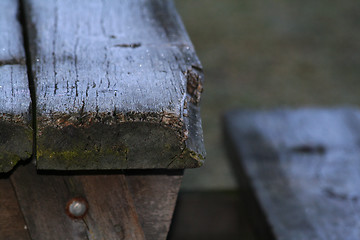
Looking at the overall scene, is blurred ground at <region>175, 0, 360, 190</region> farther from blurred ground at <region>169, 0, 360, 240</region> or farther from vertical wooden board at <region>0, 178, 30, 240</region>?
vertical wooden board at <region>0, 178, 30, 240</region>

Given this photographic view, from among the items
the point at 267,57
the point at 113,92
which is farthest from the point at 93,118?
the point at 267,57

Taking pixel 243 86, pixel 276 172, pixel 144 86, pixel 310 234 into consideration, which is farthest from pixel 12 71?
pixel 243 86

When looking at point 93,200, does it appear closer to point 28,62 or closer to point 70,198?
point 70,198

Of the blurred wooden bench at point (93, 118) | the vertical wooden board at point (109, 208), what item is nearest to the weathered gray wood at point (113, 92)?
the blurred wooden bench at point (93, 118)

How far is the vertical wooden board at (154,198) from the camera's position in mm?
950

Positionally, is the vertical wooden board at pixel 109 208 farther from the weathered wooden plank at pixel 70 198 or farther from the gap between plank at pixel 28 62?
the gap between plank at pixel 28 62

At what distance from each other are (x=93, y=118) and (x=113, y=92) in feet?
0.26

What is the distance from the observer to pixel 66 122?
0.72 metres

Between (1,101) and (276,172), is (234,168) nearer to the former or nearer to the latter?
(276,172)

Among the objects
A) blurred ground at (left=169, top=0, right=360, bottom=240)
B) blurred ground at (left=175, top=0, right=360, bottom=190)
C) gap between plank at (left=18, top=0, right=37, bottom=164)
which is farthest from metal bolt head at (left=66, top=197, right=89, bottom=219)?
blurred ground at (left=175, top=0, right=360, bottom=190)

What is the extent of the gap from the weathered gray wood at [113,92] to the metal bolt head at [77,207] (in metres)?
0.18

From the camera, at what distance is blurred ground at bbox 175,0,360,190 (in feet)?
12.7

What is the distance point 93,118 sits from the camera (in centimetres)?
73

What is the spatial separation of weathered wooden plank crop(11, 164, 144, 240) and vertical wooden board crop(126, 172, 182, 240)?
3cm
